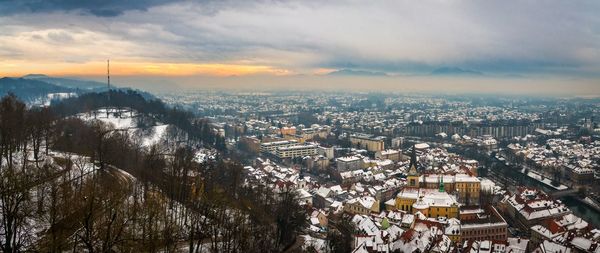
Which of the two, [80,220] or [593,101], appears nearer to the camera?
[80,220]

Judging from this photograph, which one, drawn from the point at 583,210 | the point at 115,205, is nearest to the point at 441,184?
the point at 583,210

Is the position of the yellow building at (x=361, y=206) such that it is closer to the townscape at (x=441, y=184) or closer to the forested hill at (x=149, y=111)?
the townscape at (x=441, y=184)

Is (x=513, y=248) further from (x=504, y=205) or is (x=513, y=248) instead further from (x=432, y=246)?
(x=504, y=205)

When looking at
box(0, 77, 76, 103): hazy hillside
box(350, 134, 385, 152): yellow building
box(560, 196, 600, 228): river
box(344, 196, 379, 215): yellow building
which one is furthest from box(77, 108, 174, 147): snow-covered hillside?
box(0, 77, 76, 103): hazy hillside

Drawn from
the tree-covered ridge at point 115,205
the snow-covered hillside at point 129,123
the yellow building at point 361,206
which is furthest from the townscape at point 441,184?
the snow-covered hillside at point 129,123

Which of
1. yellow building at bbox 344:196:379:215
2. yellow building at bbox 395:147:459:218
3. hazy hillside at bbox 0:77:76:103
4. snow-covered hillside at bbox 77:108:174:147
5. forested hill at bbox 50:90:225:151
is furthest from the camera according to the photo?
hazy hillside at bbox 0:77:76:103

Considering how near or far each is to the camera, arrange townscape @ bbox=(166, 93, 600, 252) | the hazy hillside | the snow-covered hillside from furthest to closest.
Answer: the hazy hillside
the snow-covered hillside
townscape @ bbox=(166, 93, 600, 252)

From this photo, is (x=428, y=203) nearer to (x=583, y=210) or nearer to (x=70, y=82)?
(x=583, y=210)

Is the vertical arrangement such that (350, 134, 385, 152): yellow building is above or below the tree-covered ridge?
below

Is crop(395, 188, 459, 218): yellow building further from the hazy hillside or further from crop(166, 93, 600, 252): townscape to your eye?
the hazy hillside

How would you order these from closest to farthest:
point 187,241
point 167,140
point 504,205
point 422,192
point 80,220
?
point 80,220 < point 187,241 < point 422,192 < point 504,205 < point 167,140

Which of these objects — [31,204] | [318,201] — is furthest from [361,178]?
[31,204]
